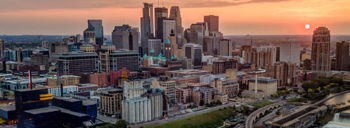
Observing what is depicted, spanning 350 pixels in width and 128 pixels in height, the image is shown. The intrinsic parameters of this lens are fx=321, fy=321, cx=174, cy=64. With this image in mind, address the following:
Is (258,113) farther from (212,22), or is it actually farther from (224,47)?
(212,22)

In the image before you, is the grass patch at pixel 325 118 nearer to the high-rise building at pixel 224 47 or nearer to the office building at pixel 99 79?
the office building at pixel 99 79

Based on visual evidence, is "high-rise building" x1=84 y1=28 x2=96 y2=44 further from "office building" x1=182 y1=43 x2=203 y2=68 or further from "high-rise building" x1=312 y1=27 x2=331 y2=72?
"high-rise building" x1=312 y1=27 x2=331 y2=72

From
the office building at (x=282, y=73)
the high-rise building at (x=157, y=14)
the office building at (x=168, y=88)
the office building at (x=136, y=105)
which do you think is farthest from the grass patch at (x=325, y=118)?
the high-rise building at (x=157, y=14)

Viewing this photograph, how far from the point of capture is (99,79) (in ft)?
141

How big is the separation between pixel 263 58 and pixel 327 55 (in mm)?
15339

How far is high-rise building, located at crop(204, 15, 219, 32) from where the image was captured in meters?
116

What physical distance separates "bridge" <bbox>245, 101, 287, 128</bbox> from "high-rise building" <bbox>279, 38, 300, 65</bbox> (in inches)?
1504

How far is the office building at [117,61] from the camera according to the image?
4978 cm

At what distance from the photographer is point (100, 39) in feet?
278

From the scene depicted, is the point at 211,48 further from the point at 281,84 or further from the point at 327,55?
the point at 281,84

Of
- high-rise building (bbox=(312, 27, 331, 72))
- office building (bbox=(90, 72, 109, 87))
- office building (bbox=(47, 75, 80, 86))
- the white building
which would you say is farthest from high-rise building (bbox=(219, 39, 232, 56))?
the white building

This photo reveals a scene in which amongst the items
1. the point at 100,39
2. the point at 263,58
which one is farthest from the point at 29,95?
the point at 100,39

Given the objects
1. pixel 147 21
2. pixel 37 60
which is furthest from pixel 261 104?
pixel 147 21

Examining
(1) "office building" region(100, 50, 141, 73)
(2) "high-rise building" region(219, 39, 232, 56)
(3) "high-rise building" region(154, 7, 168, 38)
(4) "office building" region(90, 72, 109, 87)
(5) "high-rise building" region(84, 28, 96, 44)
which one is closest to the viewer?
(4) "office building" region(90, 72, 109, 87)
